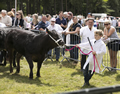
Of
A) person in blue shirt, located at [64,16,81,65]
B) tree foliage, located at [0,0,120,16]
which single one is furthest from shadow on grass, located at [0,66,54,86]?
tree foliage, located at [0,0,120,16]

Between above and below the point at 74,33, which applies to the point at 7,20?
above

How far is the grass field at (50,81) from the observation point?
20.0 feet

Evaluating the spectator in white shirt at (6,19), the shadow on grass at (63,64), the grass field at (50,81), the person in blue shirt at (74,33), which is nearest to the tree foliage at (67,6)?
the spectator in white shirt at (6,19)

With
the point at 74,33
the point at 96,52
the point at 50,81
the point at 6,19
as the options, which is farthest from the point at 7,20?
the point at 96,52

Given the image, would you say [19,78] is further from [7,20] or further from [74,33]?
[7,20]

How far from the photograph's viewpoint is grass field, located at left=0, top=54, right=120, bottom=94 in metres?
6.11

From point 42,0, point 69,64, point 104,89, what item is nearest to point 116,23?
point 69,64

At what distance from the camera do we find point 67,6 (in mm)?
68375

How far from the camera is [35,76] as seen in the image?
7.65 meters

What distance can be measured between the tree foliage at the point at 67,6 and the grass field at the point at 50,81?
43.0 m

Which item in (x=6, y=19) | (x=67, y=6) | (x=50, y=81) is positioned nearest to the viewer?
(x=50, y=81)

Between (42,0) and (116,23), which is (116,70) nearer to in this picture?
(116,23)

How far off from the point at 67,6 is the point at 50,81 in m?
63.0

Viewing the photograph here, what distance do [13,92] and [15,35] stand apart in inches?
100
